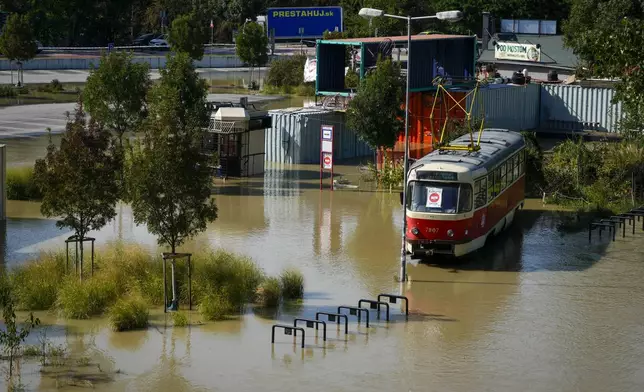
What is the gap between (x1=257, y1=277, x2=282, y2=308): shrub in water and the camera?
2419 centimetres

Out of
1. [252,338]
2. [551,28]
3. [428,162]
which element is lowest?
[252,338]

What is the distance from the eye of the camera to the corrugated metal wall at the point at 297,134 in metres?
43.1

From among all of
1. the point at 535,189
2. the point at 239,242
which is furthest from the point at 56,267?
the point at 535,189

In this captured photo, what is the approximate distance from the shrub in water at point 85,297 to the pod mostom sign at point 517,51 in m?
40.0

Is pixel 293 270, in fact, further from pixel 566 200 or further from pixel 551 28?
pixel 551 28

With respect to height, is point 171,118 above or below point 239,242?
above

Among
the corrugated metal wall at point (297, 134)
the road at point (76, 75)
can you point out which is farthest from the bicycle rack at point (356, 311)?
the road at point (76, 75)

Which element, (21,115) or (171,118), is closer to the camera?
(171,118)

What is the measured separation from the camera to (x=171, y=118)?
23844mm

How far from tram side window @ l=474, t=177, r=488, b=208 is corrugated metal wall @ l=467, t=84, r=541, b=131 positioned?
14746 millimetres

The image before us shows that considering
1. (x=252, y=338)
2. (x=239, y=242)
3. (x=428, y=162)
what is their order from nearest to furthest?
(x=252, y=338) < (x=428, y=162) < (x=239, y=242)

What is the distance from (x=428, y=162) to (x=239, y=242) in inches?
225

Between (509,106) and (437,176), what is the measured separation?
70.7ft

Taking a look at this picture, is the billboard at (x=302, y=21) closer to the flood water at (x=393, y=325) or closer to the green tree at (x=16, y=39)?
the green tree at (x=16, y=39)
